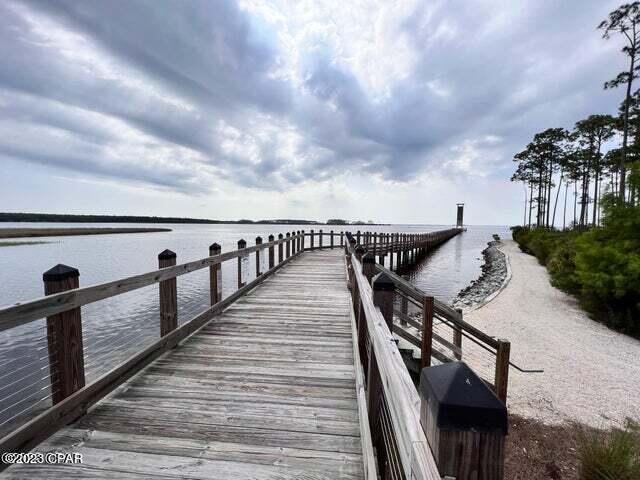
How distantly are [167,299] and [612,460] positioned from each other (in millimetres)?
5572

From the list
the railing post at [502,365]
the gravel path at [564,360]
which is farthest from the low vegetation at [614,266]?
the railing post at [502,365]

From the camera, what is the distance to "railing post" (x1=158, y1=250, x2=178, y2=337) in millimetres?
3859

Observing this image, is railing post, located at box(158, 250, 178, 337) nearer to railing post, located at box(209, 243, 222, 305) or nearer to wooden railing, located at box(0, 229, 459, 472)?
wooden railing, located at box(0, 229, 459, 472)

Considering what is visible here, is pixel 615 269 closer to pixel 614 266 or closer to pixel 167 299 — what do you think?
pixel 614 266

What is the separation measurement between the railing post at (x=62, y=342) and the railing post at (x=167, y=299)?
125 centimetres

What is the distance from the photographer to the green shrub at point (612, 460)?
3.40 metres

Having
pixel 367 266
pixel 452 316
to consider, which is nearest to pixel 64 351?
pixel 367 266

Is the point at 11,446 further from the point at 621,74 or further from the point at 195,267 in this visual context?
the point at 621,74

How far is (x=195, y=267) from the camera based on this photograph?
4418 millimetres

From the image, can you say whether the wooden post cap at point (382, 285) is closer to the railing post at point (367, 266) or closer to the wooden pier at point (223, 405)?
the wooden pier at point (223, 405)

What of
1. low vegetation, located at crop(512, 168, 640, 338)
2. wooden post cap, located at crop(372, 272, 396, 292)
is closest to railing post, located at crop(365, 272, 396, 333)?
wooden post cap, located at crop(372, 272, 396, 292)

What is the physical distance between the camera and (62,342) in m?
2.51

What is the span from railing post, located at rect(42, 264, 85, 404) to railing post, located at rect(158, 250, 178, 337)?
1.25 meters

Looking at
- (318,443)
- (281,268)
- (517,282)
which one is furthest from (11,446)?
(517,282)
